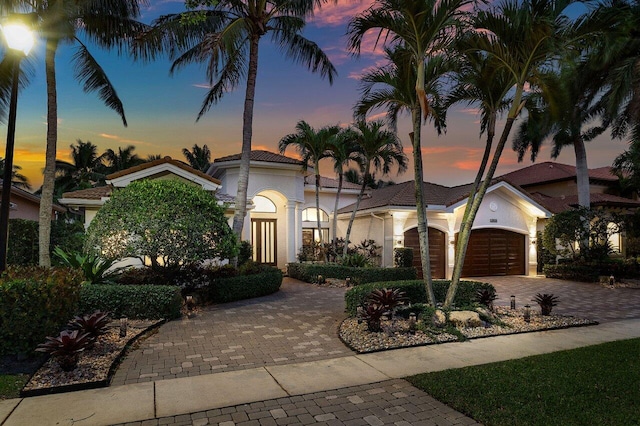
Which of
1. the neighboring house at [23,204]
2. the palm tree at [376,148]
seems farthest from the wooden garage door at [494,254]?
the neighboring house at [23,204]

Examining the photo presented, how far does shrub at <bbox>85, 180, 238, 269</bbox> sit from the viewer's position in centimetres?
947

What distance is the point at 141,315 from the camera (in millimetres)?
8586

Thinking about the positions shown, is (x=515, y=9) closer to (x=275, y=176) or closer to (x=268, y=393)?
(x=268, y=393)

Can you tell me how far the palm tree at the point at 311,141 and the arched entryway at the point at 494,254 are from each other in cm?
823

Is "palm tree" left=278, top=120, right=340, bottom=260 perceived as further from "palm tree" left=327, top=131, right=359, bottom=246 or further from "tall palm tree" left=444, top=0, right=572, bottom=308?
"tall palm tree" left=444, top=0, right=572, bottom=308

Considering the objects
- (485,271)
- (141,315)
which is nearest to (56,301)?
(141,315)

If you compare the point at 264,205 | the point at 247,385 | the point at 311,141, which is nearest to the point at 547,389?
the point at 247,385

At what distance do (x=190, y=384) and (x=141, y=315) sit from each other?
4.13m

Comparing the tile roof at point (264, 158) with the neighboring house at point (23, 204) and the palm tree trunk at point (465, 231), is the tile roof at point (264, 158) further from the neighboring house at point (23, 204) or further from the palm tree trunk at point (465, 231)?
the palm tree trunk at point (465, 231)

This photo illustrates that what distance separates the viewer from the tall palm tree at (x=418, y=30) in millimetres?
7488

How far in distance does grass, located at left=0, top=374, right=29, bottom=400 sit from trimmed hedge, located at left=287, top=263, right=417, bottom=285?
36.8ft

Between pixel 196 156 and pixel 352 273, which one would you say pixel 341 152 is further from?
pixel 196 156

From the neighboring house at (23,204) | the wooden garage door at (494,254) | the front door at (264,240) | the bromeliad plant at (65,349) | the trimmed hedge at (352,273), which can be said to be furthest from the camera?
the front door at (264,240)

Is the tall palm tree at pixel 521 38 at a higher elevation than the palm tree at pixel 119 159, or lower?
lower
